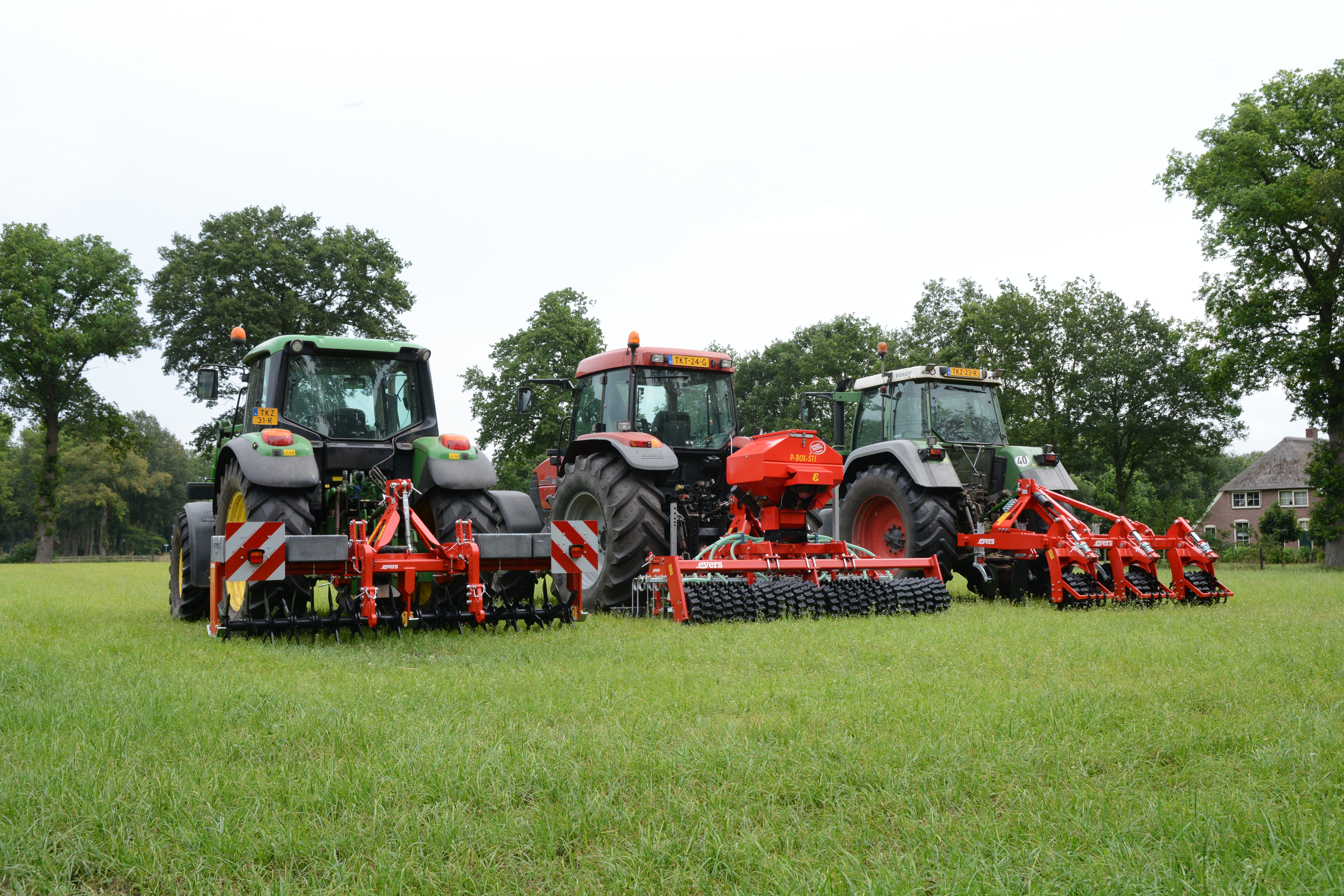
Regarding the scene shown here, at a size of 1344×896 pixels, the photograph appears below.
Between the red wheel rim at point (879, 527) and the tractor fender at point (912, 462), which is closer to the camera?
the tractor fender at point (912, 462)

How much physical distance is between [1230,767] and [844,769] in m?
1.18

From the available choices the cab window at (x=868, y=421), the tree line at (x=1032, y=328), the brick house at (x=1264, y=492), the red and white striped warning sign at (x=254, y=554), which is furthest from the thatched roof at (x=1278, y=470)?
the red and white striped warning sign at (x=254, y=554)

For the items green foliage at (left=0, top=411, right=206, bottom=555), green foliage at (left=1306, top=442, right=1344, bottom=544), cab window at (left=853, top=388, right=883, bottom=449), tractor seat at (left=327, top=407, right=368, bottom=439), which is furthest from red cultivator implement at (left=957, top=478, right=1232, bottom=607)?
green foliage at (left=0, top=411, right=206, bottom=555)

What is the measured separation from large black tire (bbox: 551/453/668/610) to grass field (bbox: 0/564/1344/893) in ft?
9.07

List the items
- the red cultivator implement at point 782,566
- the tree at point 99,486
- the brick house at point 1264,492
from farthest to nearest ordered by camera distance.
→ the tree at point 99,486
the brick house at point 1264,492
the red cultivator implement at point 782,566

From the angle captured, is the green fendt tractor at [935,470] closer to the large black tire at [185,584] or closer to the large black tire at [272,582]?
the large black tire at [272,582]

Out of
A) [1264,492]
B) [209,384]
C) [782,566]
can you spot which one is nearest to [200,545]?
[209,384]

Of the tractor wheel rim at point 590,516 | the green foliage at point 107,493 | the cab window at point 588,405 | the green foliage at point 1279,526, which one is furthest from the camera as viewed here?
the green foliage at point 107,493

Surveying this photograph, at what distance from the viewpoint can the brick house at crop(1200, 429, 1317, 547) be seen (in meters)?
46.6

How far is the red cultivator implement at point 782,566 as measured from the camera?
755 centimetres

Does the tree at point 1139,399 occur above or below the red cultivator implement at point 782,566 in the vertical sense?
above

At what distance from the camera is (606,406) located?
993 cm

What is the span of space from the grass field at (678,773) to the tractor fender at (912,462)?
13.6 feet

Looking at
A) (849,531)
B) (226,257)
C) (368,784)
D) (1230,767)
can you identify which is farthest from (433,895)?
(226,257)
